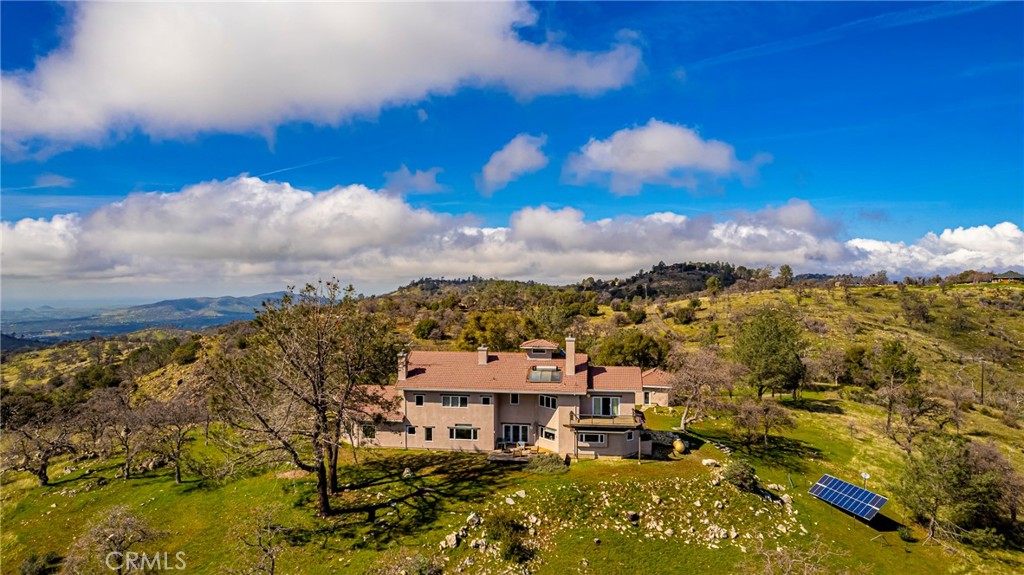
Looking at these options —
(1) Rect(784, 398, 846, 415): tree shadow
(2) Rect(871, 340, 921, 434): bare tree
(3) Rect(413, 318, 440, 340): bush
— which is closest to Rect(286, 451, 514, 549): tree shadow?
(1) Rect(784, 398, 846, 415): tree shadow

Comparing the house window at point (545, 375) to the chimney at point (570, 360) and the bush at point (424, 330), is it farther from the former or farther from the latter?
the bush at point (424, 330)

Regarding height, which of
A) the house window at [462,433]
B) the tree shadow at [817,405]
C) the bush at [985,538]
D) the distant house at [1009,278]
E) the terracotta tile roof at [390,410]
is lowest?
the bush at [985,538]

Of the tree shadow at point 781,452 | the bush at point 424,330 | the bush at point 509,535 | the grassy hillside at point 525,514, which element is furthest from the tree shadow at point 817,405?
the bush at point 424,330

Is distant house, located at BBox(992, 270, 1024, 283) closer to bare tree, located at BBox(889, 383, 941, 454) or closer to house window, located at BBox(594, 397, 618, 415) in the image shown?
bare tree, located at BBox(889, 383, 941, 454)

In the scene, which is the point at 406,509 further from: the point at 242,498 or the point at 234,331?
the point at 234,331

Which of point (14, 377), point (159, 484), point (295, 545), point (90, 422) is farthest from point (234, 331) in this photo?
point (295, 545)

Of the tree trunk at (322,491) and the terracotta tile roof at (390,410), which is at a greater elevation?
the terracotta tile roof at (390,410)
